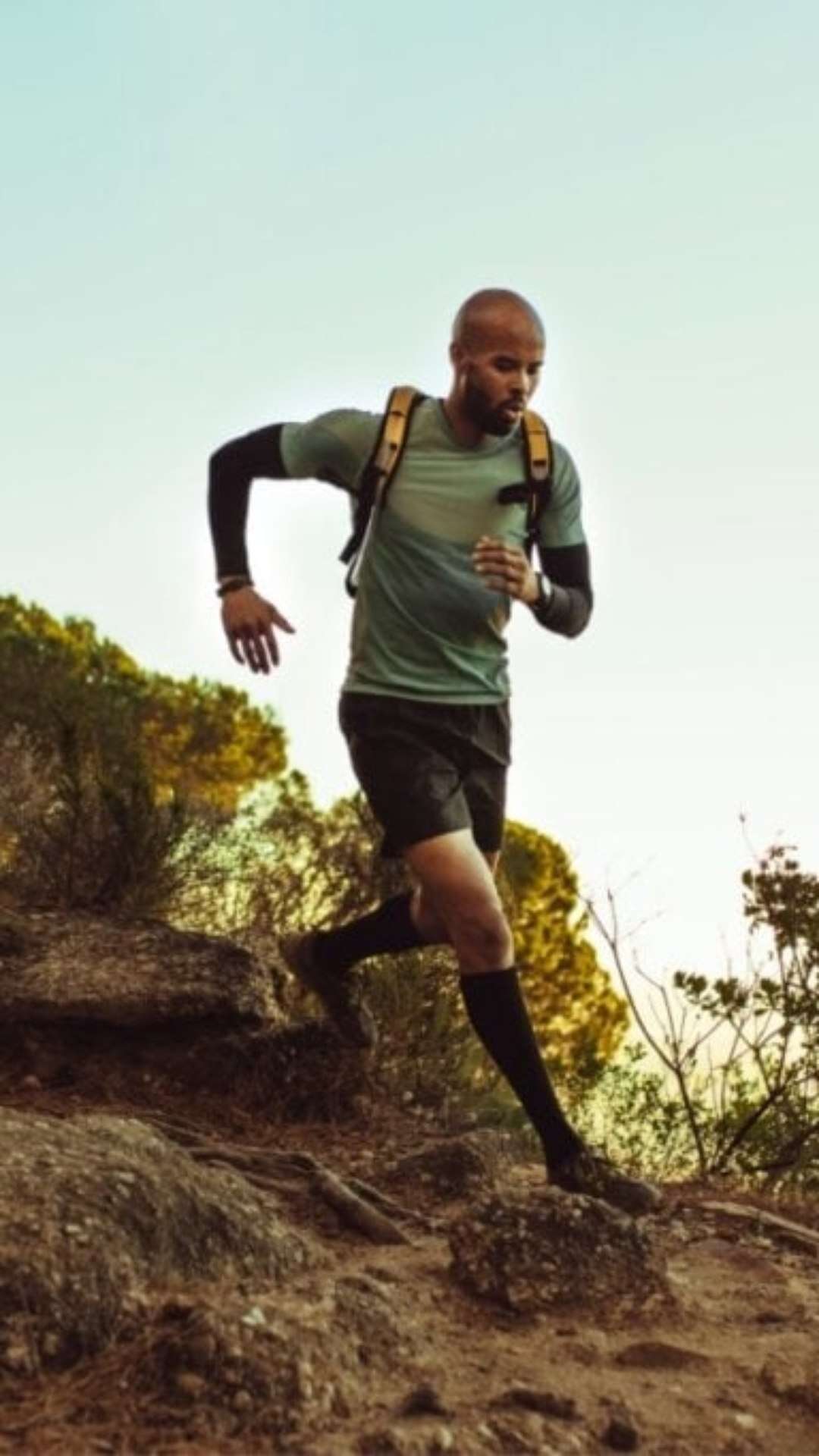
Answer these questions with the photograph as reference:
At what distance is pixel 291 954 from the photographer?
252 inches

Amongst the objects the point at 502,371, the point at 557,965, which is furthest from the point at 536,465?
the point at 557,965

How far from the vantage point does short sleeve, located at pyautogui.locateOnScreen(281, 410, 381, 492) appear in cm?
514

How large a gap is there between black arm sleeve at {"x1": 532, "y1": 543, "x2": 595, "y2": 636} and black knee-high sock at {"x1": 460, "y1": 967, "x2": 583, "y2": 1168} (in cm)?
102

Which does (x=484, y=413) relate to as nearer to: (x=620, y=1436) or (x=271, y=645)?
(x=271, y=645)

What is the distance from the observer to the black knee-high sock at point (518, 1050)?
4.96m

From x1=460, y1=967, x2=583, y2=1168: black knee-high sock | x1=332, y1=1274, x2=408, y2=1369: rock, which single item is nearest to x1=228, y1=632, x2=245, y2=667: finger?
x1=460, y1=967, x2=583, y2=1168: black knee-high sock

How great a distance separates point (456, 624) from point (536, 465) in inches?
21.0

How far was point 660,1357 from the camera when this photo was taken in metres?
3.70

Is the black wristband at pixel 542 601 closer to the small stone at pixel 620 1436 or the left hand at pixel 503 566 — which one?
the left hand at pixel 503 566

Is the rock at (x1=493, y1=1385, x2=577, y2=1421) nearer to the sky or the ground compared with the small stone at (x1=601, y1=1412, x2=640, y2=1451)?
nearer to the sky

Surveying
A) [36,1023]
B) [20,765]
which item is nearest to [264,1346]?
[36,1023]

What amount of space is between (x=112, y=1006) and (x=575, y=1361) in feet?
11.0

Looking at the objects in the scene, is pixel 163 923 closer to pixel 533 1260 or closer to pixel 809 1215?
pixel 809 1215

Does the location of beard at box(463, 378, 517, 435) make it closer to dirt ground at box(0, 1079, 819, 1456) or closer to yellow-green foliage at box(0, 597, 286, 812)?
dirt ground at box(0, 1079, 819, 1456)
